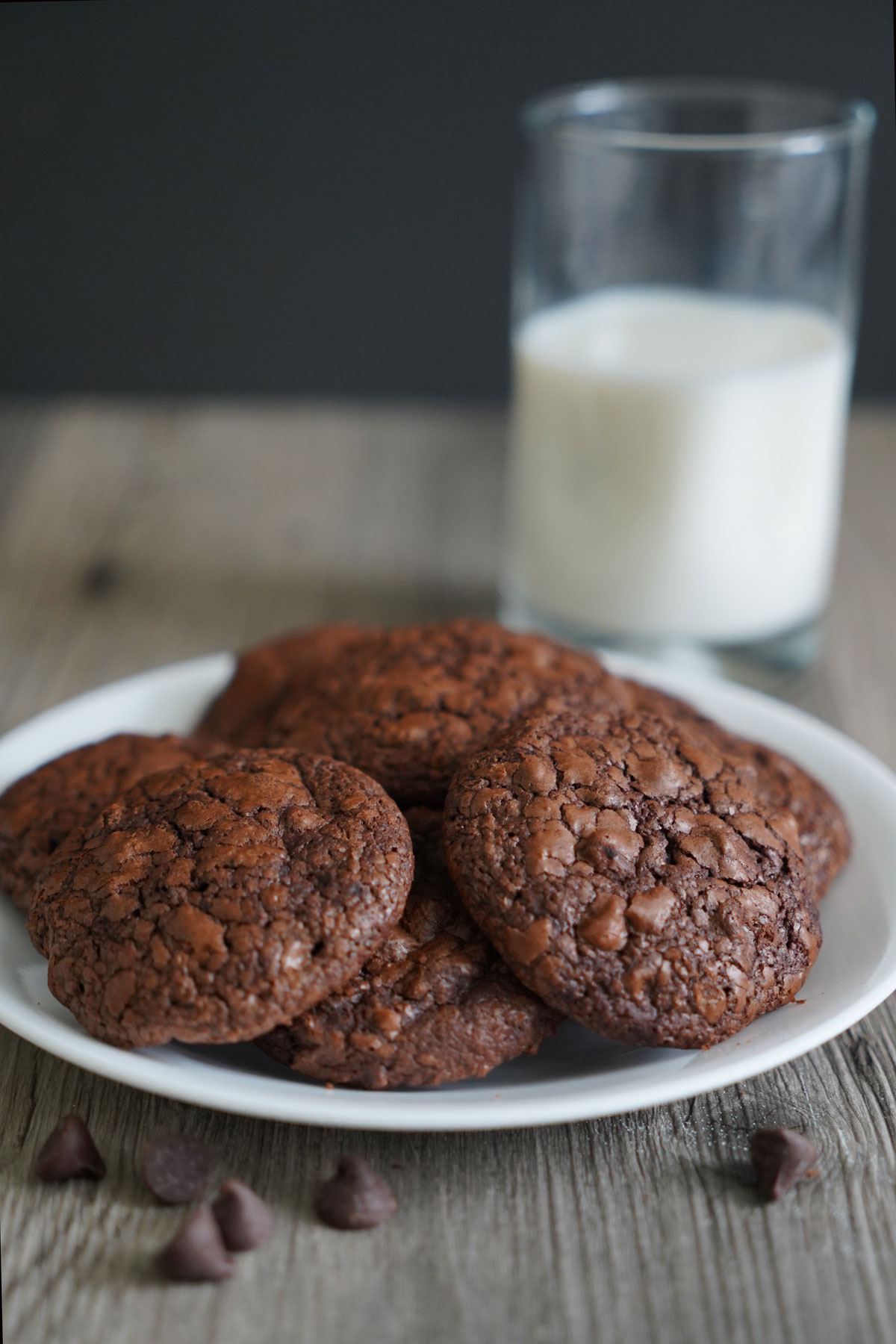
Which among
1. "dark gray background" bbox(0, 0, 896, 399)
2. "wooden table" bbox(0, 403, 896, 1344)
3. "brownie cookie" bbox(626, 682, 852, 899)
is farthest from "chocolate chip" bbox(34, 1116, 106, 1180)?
"dark gray background" bbox(0, 0, 896, 399)

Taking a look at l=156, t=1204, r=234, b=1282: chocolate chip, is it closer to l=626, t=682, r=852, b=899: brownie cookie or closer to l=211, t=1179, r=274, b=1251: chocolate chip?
l=211, t=1179, r=274, b=1251: chocolate chip

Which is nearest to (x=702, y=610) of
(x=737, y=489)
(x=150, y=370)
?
(x=737, y=489)

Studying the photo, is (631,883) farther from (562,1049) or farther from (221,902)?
(221,902)

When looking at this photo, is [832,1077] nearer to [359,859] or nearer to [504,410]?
[359,859]

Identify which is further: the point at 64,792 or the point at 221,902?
the point at 64,792

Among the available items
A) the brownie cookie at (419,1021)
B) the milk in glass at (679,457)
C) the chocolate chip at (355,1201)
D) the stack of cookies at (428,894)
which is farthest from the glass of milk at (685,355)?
the chocolate chip at (355,1201)

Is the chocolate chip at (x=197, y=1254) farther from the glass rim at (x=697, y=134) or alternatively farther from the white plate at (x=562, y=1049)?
the glass rim at (x=697, y=134)

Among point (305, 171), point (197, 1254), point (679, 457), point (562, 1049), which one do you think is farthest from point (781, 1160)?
point (305, 171)
